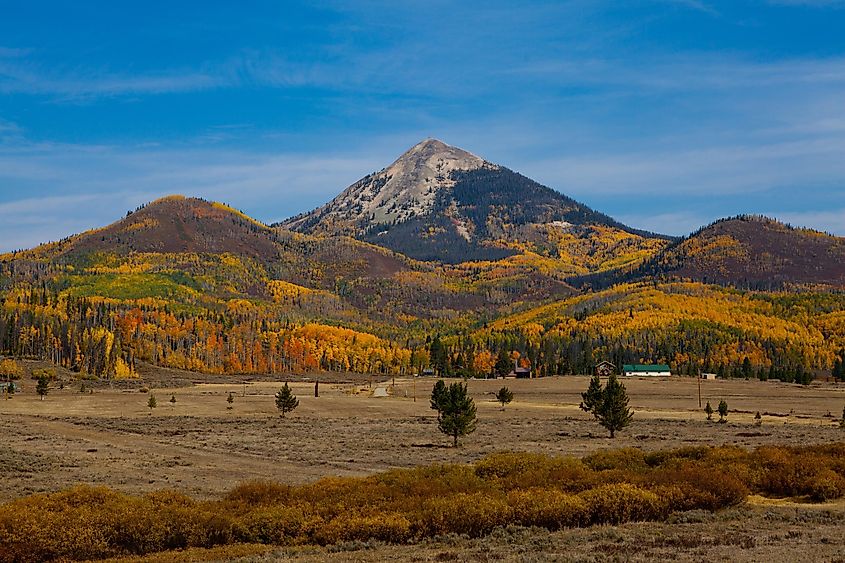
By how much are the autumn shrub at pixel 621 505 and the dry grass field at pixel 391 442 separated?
1.12 meters

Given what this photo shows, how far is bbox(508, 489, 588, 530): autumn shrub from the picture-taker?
28219 mm

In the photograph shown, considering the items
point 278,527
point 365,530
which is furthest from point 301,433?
point 365,530

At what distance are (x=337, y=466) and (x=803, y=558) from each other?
33135mm

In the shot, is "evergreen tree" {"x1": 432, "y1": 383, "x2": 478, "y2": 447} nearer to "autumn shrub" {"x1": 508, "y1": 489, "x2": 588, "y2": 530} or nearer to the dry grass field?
the dry grass field

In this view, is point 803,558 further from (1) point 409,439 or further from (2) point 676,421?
(2) point 676,421

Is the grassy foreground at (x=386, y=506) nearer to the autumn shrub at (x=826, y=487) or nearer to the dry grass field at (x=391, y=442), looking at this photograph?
the autumn shrub at (x=826, y=487)

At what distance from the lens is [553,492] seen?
98.6 feet

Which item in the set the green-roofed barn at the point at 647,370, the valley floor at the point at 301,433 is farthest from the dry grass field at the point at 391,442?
the green-roofed barn at the point at 647,370

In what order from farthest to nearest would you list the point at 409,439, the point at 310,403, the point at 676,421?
the point at 310,403 < the point at 676,421 < the point at 409,439

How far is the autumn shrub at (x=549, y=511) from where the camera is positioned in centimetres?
2822

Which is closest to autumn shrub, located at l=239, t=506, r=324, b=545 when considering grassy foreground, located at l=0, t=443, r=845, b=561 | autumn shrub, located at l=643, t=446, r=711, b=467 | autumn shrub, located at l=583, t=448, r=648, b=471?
grassy foreground, located at l=0, t=443, r=845, b=561

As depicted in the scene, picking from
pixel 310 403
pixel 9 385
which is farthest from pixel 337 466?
pixel 9 385

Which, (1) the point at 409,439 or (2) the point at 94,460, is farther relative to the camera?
(1) the point at 409,439

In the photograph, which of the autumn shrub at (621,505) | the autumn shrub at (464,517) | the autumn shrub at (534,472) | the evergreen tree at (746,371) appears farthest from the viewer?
the evergreen tree at (746,371)
